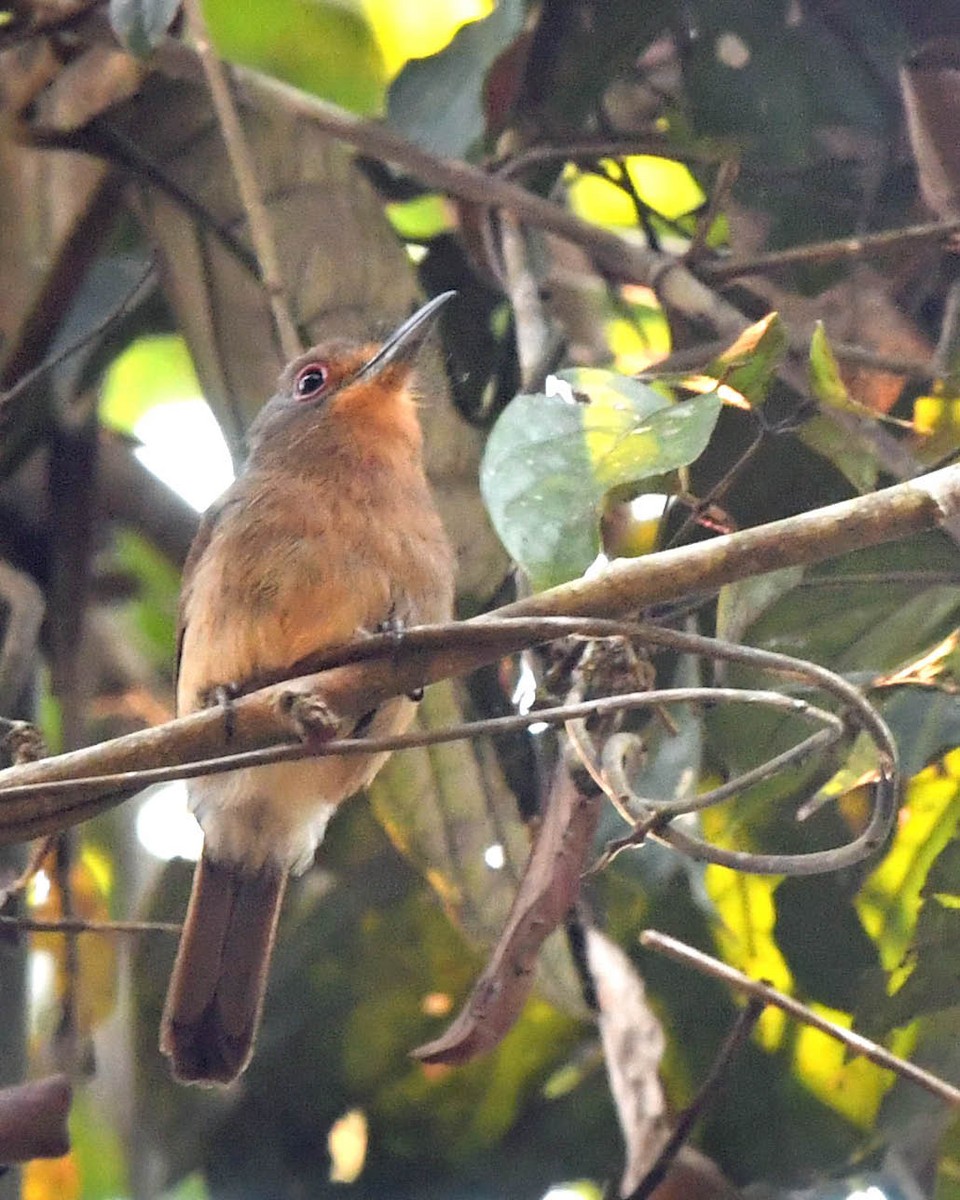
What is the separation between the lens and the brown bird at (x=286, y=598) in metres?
2.57

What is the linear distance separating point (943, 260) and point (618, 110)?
2.34 feet

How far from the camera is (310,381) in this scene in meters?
2.91

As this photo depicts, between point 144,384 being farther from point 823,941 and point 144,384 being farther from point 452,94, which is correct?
point 823,941

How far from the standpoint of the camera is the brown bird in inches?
101

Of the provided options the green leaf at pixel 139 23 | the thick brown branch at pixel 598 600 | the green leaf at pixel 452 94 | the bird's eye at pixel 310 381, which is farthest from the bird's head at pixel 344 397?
the thick brown branch at pixel 598 600

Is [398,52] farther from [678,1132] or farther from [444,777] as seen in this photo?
[678,1132]

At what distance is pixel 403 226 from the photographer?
12.6ft

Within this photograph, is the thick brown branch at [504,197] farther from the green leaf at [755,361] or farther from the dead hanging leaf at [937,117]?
the green leaf at [755,361]

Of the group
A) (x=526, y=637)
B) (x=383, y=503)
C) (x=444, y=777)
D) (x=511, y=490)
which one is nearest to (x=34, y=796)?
(x=526, y=637)

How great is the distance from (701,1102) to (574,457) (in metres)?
0.85

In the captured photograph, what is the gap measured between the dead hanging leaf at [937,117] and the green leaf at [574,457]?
35.6 inches

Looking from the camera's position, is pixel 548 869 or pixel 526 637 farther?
A: pixel 548 869

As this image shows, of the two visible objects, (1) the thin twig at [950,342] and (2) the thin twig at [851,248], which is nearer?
(1) the thin twig at [950,342]

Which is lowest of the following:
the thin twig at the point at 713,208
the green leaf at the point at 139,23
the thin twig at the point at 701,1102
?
the thin twig at the point at 701,1102
